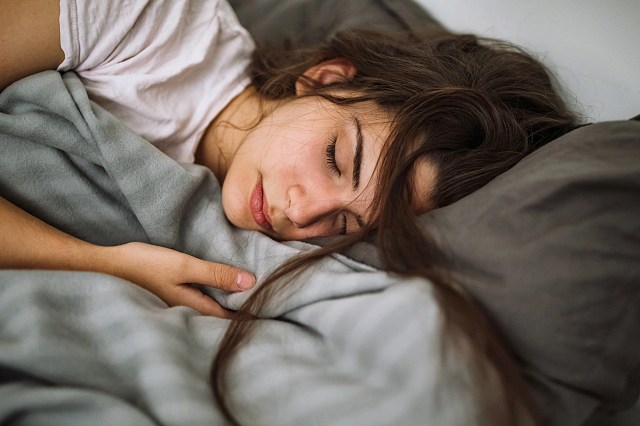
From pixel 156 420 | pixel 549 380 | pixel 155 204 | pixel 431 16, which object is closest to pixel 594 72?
pixel 431 16

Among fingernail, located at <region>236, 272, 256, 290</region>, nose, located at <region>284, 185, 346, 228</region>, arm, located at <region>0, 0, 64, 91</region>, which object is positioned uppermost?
arm, located at <region>0, 0, 64, 91</region>

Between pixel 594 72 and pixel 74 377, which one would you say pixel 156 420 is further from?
pixel 594 72

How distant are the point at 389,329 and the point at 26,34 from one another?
30.8 inches

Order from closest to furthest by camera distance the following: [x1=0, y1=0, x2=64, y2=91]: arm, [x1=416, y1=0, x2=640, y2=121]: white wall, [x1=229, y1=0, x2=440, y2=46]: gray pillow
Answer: [x1=0, y1=0, x2=64, y2=91]: arm
[x1=416, y1=0, x2=640, y2=121]: white wall
[x1=229, y1=0, x2=440, y2=46]: gray pillow

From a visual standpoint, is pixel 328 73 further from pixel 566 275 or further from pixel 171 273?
pixel 566 275

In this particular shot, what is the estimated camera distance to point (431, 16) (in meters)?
1.27

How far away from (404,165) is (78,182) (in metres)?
0.55

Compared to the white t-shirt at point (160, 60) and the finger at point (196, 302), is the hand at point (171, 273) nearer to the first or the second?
the finger at point (196, 302)

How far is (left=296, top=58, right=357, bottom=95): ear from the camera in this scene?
0.99m

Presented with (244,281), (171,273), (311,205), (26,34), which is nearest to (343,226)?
(311,205)

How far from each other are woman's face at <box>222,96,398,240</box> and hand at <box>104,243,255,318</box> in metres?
0.12

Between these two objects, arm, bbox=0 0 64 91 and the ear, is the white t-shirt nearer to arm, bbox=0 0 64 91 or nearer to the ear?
arm, bbox=0 0 64 91

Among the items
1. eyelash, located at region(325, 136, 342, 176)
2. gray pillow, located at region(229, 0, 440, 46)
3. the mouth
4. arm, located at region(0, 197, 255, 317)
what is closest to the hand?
arm, located at region(0, 197, 255, 317)

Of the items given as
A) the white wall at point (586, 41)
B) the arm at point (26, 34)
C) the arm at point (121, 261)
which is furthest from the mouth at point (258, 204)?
the white wall at point (586, 41)
